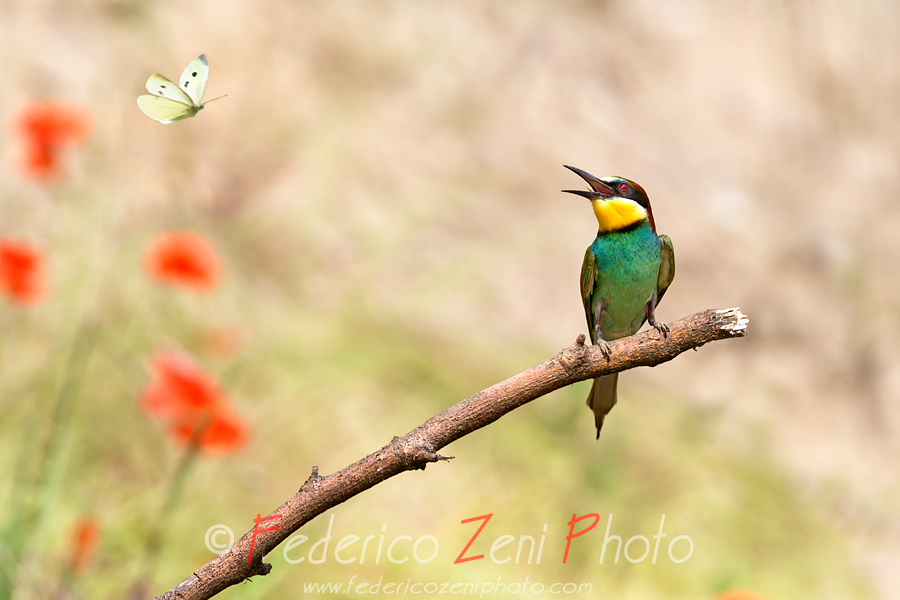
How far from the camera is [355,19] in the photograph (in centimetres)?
459

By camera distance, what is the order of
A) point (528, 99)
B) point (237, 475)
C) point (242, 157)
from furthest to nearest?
point (528, 99), point (242, 157), point (237, 475)

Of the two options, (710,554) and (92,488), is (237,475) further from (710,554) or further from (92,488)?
(710,554)

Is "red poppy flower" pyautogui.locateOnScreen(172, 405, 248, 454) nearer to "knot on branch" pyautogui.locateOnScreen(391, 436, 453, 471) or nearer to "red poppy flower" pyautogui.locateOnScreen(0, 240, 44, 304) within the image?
"red poppy flower" pyautogui.locateOnScreen(0, 240, 44, 304)

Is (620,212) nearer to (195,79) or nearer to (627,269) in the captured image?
(627,269)

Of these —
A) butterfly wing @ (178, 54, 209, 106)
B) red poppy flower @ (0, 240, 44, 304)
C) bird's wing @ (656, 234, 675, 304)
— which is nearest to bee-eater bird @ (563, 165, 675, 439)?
bird's wing @ (656, 234, 675, 304)

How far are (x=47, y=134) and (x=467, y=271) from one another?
248 cm

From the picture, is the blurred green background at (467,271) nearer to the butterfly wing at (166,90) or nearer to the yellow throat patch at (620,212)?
the yellow throat patch at (620,212)

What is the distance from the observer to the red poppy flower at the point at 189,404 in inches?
63.3

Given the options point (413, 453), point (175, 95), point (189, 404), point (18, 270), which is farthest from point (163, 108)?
point (18, 270)

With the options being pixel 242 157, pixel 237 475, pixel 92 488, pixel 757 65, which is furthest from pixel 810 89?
pixel 92 488

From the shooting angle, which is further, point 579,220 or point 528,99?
point 528,99

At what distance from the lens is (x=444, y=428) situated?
0.66 metres

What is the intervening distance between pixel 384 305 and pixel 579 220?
139 centimetres

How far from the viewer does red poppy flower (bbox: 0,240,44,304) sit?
6.36 feet
